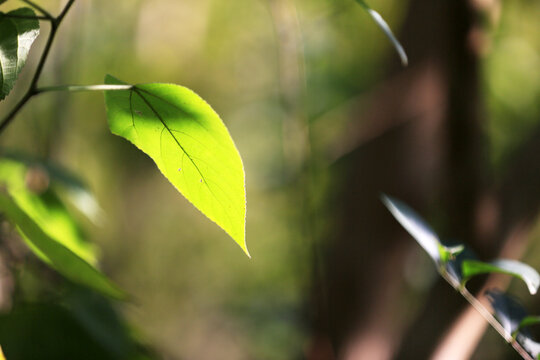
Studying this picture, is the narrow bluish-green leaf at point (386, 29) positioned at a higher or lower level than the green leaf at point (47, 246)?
higher

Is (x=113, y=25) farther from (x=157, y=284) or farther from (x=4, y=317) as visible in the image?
(x=4, y=317)

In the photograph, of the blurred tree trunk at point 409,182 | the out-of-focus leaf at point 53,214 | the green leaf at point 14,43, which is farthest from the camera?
the blurred tree trunk at point 409,182

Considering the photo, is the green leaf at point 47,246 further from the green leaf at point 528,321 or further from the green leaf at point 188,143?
the green leaf at point 528,321

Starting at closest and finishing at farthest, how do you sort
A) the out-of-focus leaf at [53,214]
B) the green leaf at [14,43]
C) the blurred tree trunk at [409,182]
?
the green leaf at [14,43] → the out-of-focus leaf at [53,214] → the blurred tree trunk at [409,182]

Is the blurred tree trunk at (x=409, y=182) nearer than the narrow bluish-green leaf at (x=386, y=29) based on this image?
No

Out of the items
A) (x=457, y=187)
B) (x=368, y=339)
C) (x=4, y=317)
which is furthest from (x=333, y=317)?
(x=4, y=317)

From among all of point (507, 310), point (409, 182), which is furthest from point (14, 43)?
point (409, 182)

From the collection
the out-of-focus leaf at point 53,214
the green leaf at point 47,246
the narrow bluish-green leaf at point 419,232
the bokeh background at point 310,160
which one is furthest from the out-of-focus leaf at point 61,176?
the narrow bluish-green leaf at point 419,232
